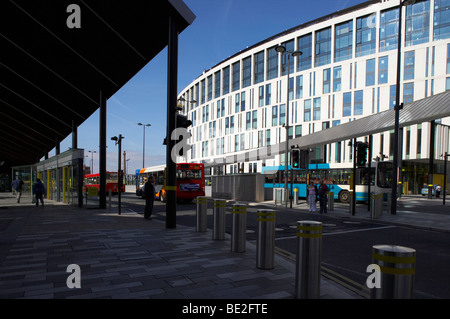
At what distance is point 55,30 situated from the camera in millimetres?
9352

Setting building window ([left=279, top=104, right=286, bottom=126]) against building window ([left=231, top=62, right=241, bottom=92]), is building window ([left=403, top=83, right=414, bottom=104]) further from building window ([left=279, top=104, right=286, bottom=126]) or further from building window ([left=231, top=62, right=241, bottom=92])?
building window ([left=231, top=62, right=241, bottom=92])

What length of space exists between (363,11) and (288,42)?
38.3 feet

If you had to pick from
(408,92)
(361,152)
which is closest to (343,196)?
(361,152)

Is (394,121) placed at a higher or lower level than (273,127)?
lower

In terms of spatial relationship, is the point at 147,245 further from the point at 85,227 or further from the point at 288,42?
the point at 288,42

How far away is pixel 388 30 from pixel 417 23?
3318mm

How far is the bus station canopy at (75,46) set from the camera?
859 cm

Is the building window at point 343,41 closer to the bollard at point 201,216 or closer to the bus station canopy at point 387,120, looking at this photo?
the bus station canopy at point 387,120

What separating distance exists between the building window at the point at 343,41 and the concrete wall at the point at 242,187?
1100 inches

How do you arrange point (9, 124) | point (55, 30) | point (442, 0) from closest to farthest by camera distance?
point (55, 30) < point (9, 124) < point (442, 0)

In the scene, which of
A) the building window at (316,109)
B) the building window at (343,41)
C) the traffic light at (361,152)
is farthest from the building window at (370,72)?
the traffic light at (361,152)

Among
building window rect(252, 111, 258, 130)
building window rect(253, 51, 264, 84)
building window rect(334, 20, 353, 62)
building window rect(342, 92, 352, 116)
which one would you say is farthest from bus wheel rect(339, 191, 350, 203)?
building window rect(253, 51, 264, 84)

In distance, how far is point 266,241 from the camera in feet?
17.1
